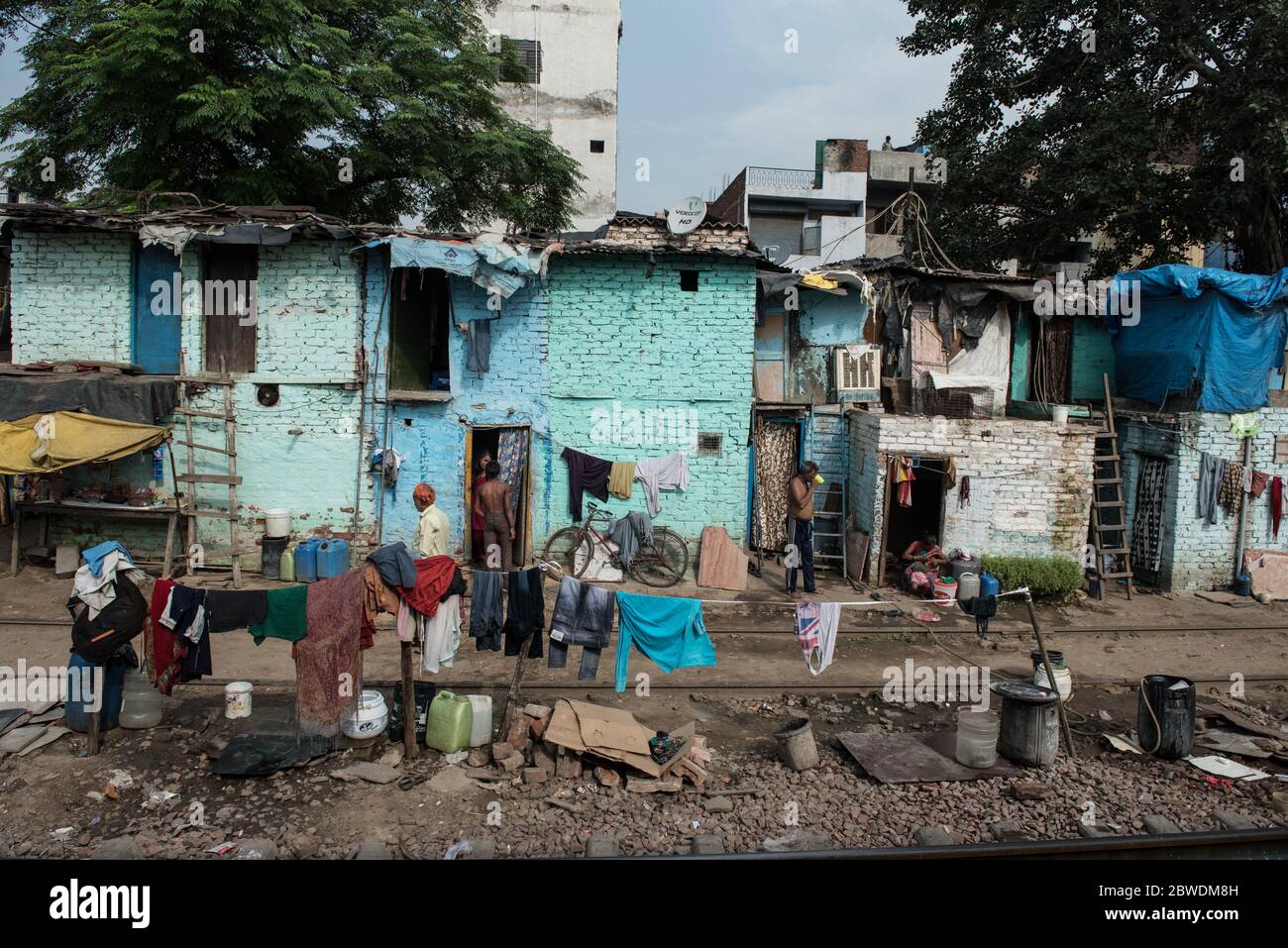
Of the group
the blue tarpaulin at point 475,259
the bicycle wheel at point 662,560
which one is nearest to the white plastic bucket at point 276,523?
the blue tarpaulin at point 475,259

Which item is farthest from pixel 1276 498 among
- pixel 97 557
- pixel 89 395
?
pixel 89 395

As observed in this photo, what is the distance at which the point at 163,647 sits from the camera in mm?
7668

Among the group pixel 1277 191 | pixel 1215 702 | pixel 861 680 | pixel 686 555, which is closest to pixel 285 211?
pixel 686 555

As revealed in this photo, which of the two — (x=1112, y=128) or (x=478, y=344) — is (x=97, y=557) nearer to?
(x=478, y=344)

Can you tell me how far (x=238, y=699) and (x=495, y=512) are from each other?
17.5 feet

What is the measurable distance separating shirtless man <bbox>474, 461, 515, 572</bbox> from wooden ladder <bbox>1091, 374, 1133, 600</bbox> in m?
10.1

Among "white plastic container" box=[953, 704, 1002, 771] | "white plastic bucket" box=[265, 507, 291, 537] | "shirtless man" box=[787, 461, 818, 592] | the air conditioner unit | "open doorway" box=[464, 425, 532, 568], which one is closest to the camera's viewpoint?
"white plastic container" box=[953, 704, 1002, 771]

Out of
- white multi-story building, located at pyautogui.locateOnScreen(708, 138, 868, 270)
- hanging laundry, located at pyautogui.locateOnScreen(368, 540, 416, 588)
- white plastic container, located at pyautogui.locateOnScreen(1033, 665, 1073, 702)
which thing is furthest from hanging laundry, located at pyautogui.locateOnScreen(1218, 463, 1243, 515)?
white multi-story building, located at pyautogui.locateOnScreen(708, 138, 868, 270)

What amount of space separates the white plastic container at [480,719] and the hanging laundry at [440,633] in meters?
0.52

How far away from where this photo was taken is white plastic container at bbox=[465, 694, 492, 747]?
7.91 metres

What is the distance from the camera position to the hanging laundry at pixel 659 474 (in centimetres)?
1444

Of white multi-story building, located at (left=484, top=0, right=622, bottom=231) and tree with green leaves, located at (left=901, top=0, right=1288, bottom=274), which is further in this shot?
white multi-story building, located at (left=484, top=0, right=622, bottom=231)

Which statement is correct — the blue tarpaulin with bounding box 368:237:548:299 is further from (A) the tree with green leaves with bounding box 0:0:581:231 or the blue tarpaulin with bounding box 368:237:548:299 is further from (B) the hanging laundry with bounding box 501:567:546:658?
(B) the hanging laundry with bounding box 501:567:546:658
